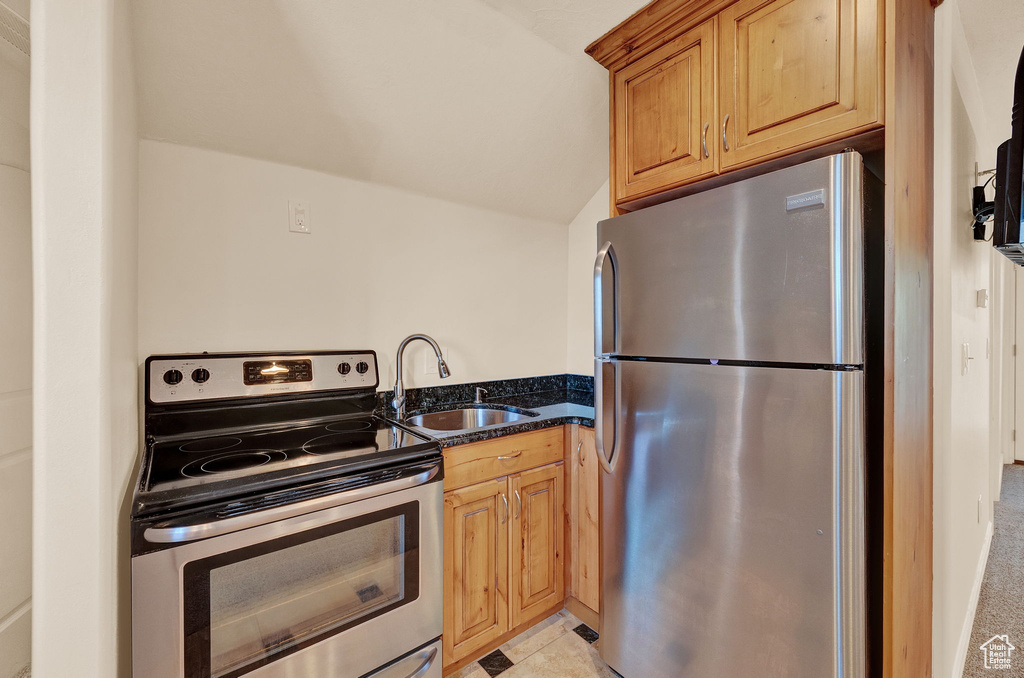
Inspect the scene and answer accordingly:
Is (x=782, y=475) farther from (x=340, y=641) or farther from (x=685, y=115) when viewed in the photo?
(x=340, y=641)

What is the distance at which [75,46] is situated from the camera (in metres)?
0.79

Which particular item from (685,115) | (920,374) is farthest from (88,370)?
(920,374)

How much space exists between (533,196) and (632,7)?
0.96 meters

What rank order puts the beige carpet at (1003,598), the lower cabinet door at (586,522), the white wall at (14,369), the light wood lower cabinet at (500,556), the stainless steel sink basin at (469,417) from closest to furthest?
the white wall at (14,369), the light wood lower cabinet at (500,556), the beige carpet at (1003,598), the lower cabinet door at (586,522), the stainless steel sink basin at (469,417)

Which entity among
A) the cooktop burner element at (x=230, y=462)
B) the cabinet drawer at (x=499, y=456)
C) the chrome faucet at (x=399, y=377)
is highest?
the chrome faucet at (x=399, y=377)

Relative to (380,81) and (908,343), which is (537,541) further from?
(380,81)

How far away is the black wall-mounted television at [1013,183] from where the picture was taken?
1.25m

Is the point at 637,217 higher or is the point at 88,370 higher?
the point at 637,217

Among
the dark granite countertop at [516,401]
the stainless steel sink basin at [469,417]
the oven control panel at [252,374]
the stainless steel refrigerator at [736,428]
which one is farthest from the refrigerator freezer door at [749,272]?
the oven control panel at [252,374]

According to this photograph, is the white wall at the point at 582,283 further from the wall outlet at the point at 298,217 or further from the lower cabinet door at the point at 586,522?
the wall outlet at the point at 298,217

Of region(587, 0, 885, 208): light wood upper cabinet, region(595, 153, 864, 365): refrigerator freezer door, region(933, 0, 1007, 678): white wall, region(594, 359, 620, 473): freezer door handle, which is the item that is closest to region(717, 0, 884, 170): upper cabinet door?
region(587, 0, 885, 208): light wood upper cabinet

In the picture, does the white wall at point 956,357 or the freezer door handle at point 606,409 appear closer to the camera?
the white wall at point 956,357

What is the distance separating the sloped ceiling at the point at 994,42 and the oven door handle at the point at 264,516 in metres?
2.42

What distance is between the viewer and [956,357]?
1.58m
